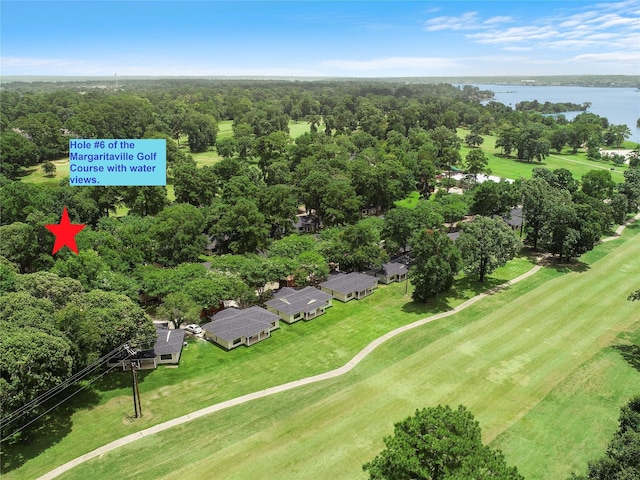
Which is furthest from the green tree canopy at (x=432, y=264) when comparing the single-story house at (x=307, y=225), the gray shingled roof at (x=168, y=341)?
the single-story house at (x=307, y=225)

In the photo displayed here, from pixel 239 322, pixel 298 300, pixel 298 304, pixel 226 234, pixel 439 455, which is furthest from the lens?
pixel 226 234

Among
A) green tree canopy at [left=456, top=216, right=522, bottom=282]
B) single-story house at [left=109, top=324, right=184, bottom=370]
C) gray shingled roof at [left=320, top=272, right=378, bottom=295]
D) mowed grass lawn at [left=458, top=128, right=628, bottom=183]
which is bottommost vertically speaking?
single-story house at [left=109, top=324, right=184, bottom=370]

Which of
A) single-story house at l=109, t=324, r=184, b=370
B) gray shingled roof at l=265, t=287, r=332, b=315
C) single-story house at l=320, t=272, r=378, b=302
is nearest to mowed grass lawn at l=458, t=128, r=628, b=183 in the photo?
single-story house at l=320, t=272, r=378, b=302

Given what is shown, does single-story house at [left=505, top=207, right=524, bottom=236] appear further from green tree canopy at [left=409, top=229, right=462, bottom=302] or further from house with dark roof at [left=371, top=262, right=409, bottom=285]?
green tree canopy at [left=409, top=229, right=462, bottom=302]

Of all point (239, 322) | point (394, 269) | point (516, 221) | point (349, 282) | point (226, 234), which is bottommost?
point (239, 322)

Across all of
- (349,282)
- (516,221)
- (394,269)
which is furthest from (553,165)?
(349,282)

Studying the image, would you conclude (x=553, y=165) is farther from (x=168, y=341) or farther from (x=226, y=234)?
(x=168, y=341)
